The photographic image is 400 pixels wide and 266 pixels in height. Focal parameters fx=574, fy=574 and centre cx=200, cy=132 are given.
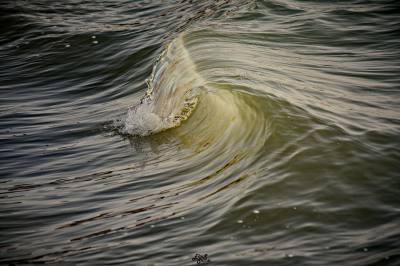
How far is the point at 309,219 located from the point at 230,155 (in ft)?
5.02

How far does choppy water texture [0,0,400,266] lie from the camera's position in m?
3.71

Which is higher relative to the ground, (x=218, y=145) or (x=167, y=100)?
(x=167, y=100)

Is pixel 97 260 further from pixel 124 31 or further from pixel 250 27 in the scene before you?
pixel 124 31

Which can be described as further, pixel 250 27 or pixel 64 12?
pixel 64 12

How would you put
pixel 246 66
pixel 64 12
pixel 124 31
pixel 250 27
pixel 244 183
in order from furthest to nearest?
pixel 64 12 → pixel 124 31 → pixel 250 27 → pixel 246 66 → pixel 244 183

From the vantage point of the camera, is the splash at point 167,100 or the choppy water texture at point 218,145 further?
the splash at point 167,100

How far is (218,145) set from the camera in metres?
5.47

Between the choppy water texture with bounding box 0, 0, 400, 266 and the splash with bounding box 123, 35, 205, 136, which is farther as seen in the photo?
the splash with bounding box 123, 35, 205, 136

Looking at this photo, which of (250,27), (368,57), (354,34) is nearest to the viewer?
(368,57)

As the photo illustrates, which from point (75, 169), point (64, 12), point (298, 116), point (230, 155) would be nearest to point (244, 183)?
point (230, 155)

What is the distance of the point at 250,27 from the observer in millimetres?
9500

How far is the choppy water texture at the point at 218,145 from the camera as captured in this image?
12.2ft

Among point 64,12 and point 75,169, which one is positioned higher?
point 64,12

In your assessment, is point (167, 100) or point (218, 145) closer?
point (218, 145)
